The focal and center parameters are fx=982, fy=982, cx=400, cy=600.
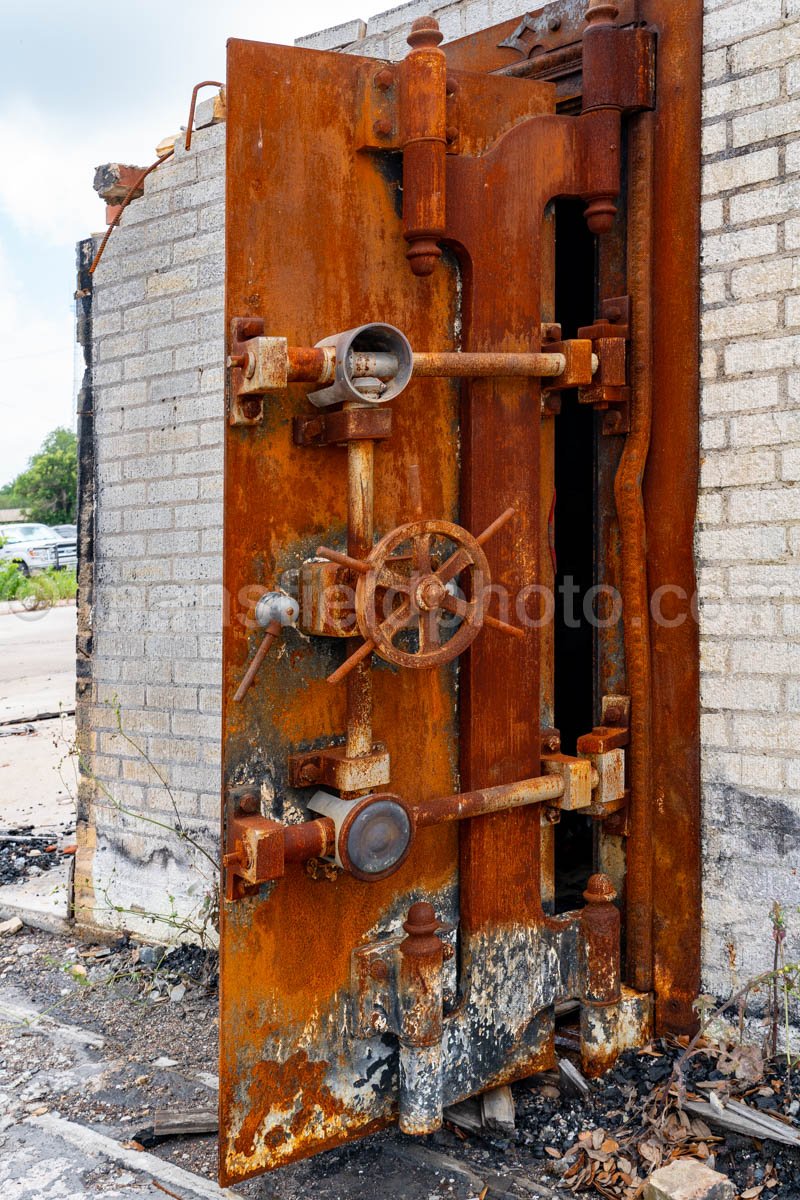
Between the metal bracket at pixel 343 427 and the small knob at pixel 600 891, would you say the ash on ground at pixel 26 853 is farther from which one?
the metal bracket at pixel 343 427

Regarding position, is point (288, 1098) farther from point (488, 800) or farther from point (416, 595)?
point (416, 595)

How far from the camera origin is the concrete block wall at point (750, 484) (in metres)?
2.69

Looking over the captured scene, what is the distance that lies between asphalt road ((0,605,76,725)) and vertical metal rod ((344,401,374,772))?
5036mm

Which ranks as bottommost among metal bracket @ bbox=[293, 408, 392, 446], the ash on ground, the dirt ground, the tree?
the dirt ground

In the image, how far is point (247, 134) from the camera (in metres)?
2.28

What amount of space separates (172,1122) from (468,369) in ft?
7.43

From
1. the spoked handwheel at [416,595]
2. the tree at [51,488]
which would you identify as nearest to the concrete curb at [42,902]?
the spoked handwheel at [416,595]

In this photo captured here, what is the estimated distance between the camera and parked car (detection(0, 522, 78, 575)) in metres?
23.4

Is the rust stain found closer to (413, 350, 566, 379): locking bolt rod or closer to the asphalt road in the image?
(413, 350, 566, 379): locking bolt rod

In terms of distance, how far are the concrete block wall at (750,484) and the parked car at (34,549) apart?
70.7 feet

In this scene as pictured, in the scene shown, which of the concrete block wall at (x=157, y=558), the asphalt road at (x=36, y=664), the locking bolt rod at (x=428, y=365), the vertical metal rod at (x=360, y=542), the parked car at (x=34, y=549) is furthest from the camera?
the parked car at (x=34, y=549)

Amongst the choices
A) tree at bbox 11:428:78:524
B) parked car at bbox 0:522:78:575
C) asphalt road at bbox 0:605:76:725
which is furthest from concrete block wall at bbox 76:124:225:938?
tree at bbox 11:428:78:524

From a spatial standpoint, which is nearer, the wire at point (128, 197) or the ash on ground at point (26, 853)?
the wire at point (128, 197)

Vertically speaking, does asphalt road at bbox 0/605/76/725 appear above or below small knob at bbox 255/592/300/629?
below
